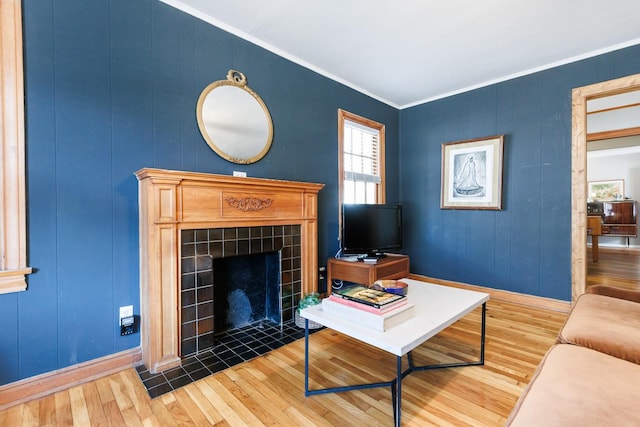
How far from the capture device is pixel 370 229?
3150mm

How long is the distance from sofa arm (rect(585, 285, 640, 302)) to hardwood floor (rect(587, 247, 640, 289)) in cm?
224

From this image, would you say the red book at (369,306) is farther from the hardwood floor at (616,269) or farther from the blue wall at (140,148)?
the hardwood floor at (616,269)

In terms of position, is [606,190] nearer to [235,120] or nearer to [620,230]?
[620,230]

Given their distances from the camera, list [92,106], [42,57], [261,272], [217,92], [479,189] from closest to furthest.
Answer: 1. [42,57]
2. [92,106]
3. [217,92]
4. [261,272]
5. [479,189]

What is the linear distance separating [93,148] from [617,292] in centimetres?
339

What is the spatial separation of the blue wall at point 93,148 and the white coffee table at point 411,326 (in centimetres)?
Answer: 133

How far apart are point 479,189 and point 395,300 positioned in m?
2.59

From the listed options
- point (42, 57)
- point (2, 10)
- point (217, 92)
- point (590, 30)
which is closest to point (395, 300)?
point (217, 92)

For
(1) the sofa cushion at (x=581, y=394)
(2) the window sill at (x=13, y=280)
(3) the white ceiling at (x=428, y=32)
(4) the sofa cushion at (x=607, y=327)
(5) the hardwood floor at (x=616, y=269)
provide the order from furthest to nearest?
1. (5) the hardwood floor at (x=616, y=269)
2. (3) the white ceiling at (x=428, y=32)
3. (2) the window sill at (x=13, y=280)
4. (4) the sofa cushion at (x=607, y=327)
5. (1) the sofa cushion at (x=581, y=394)

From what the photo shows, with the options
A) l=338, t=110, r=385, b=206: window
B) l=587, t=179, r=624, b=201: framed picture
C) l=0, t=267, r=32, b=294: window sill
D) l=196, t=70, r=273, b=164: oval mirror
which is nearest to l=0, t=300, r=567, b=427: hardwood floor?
l=0, t=267, r=32, b=294: window sill

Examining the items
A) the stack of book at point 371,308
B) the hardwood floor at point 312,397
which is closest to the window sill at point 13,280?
the hardwood floor at point 312,397

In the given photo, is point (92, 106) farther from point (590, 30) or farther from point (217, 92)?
point (590, 30)

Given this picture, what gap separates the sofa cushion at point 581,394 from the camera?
83 cm

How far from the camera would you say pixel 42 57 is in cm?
167
